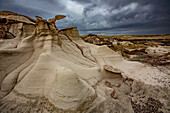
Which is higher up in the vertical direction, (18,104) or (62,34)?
(62,34)

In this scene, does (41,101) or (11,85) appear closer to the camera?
(41,101)

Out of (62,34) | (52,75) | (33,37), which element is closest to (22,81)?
(52,75)

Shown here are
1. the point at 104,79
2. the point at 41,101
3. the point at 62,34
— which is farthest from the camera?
the point at 62,34

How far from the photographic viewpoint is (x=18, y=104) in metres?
2.70

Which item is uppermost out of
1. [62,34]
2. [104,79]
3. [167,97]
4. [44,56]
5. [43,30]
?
[43,30]

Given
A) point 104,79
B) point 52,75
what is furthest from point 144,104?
point 52,75

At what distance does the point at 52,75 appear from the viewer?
3490 mm

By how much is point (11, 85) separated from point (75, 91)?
2738 millimetres

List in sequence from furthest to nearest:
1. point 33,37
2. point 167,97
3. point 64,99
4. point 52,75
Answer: point 33,37, point 167,97, point 52,75, point 64,99

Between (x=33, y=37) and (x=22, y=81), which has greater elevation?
(x=33, y=37)

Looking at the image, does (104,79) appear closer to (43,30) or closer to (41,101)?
(41,101)

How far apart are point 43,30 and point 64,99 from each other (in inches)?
196

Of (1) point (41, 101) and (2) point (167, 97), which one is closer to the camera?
(1) point (41, 101)

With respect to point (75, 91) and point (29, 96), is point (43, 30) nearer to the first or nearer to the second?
point (29, 96)
